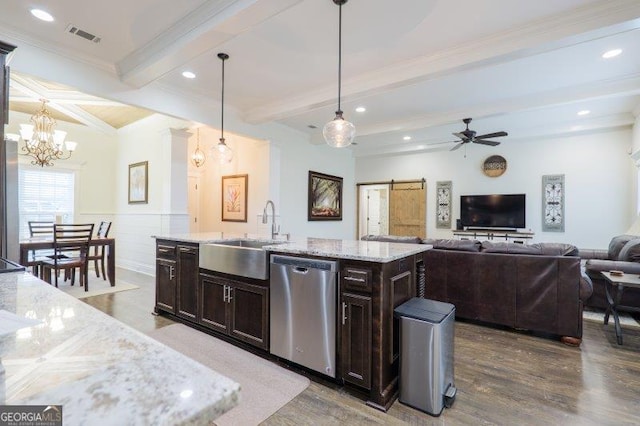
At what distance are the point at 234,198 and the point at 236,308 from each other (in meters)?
Answer: 3.87

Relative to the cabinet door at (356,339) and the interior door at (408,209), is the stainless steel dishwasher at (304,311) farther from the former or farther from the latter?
the interior door at (408,209)

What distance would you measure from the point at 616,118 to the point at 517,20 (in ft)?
14.5

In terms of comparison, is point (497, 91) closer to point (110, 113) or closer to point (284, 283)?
point (284, 283)

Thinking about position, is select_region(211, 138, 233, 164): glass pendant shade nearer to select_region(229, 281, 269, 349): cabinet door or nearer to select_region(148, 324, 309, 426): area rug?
select_region(229, 281, 269, 349): cabinet door

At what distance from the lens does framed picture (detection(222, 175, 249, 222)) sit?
6219mm

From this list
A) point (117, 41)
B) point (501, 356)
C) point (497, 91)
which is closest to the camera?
point (501, 356)

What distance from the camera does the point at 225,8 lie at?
2.50m

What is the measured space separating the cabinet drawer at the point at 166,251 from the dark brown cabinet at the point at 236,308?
23.1 inches

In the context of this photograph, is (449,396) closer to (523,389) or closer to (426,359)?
(426,359)

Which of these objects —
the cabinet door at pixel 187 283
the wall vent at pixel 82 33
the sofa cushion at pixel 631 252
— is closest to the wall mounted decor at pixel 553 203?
the sofa cushion at pixel 631 252

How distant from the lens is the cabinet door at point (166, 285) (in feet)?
11.6

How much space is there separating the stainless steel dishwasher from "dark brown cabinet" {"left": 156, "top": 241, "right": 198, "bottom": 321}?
115cm

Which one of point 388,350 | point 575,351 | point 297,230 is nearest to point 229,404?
point 388,350

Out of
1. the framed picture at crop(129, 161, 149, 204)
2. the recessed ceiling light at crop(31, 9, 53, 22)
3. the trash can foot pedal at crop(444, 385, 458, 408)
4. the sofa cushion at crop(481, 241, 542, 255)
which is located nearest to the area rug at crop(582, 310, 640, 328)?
the sofa cushion at crop(481, 241, 542, 255)
